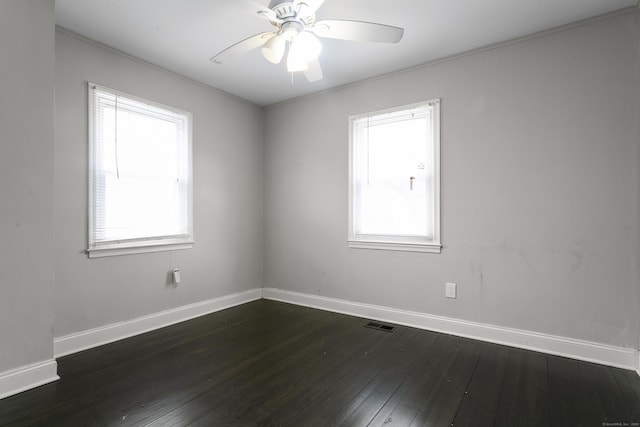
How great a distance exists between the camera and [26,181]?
6.64 feet

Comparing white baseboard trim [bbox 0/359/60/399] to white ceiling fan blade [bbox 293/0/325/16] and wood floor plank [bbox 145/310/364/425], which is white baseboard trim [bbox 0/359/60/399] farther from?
white ceiling fan blade [bbox 293/0/325/16]

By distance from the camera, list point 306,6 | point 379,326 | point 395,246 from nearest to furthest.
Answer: point 306,6, point 379,326, point 395,246

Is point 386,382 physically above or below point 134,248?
below

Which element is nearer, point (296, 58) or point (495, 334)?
point (296, 58)

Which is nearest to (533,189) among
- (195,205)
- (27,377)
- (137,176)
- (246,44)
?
(246,44)

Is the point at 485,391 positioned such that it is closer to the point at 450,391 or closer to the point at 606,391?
the point at 450,391

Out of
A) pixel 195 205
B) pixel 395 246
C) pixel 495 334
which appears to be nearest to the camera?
pixel 495 334

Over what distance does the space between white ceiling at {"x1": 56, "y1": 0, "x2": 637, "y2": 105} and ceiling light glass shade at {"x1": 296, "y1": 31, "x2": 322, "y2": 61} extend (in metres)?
0.40

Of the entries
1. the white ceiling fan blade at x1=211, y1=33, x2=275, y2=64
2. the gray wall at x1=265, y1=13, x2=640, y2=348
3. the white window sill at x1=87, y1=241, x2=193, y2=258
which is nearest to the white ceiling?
the gray wall at x1=265, y1=13, x2=640, y2=348

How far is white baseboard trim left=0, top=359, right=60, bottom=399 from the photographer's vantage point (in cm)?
191

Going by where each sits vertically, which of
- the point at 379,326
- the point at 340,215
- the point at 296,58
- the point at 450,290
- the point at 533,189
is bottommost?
the point at 379,326

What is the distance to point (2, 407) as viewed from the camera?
5.97 feet

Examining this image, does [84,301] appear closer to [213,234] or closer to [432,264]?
[213,234]

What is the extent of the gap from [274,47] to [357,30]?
0.57m
